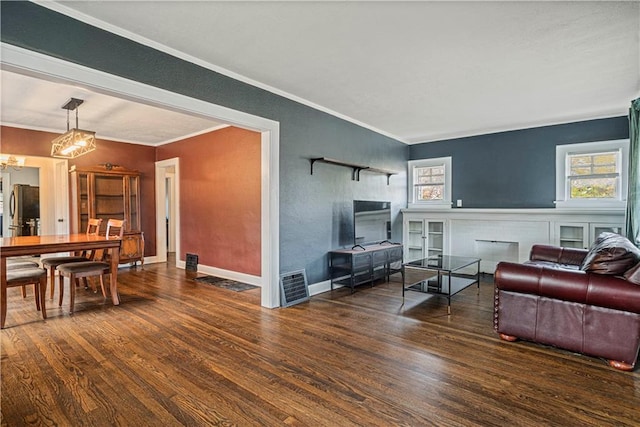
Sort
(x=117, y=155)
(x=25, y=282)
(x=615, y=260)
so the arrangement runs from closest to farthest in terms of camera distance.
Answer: (x=615, y=260) < (x=25, y=282) < (x=117, y=155)

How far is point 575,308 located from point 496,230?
3167 millimetres

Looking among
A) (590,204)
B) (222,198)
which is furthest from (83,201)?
(590,204)

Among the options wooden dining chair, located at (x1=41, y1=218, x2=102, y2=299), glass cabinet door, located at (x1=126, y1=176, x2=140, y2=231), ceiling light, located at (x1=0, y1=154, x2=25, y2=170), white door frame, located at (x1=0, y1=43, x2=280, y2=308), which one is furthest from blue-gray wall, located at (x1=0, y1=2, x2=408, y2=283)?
ceiling light, located at (x1=0, y1=154, x2=25, y2=170)

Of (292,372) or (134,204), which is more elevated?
(134,204)

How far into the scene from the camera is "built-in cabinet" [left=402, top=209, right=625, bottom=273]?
478cm

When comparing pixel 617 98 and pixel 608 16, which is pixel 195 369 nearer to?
pixel 608 16

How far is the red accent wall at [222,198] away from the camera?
5.10m

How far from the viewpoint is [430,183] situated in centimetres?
664

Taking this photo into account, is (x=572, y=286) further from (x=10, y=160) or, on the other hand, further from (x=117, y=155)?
(x=10, y=160)

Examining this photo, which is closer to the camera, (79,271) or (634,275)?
(634,275)

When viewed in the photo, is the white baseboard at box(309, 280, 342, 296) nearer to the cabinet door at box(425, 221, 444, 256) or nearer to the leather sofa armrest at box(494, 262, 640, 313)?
the leather sofa armrest at box(494, 262, 640, 313)

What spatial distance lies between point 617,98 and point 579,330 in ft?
11.1

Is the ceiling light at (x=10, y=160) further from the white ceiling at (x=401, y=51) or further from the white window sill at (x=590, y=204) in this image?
the white window sill at (x=590, y=204)

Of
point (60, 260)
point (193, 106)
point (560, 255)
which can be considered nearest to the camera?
point (193, 106)
